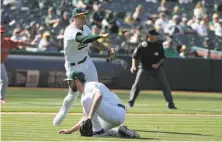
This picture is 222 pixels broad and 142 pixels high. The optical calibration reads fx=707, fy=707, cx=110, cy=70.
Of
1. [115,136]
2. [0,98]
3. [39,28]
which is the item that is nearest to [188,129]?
[115,136]

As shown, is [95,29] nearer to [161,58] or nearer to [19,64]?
[19,64]

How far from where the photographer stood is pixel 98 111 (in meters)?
10.4

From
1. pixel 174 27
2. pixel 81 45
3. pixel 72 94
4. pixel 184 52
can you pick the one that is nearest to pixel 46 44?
pixel 184 52

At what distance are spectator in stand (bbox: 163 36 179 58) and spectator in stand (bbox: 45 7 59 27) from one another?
470 cm

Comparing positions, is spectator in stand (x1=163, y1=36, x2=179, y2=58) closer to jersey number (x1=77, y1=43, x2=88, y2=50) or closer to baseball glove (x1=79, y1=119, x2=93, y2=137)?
jersey number (x1=77, y1=43, x2=88, y2=50)

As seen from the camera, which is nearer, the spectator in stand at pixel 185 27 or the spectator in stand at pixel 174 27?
the spectator in stand at pixel 174 27

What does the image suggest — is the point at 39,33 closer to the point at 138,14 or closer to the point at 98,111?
the point at 138,14

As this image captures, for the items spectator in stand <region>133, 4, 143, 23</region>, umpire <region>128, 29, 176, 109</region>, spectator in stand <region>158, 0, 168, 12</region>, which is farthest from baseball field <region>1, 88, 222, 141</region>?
spectator in stand <region>158, 0, 168, 12</region>

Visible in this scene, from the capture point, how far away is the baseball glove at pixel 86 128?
10.3 metres

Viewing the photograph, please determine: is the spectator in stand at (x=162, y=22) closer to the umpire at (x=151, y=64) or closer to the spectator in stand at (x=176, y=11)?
the spectator in stand at (x=176, y=11)

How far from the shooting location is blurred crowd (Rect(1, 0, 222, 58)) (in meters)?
25.9

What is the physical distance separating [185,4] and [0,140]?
20843 mm

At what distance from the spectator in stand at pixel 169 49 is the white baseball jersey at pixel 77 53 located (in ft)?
39.6

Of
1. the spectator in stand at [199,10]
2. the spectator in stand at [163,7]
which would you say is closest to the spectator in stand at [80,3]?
the spectator in stand at [163,7]
